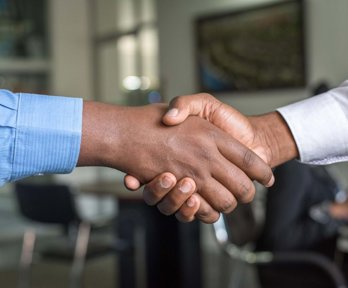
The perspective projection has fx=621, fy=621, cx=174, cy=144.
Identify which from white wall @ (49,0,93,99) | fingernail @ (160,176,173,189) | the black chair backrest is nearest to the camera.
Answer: fingernail @ (160,176,173,189)

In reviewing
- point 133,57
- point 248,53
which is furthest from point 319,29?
point 133,57

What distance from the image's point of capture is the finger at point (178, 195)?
1414 mm

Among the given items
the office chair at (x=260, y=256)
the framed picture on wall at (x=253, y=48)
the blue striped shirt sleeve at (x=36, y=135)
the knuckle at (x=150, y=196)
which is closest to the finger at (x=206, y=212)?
the knuckle at (x=150, y=196)

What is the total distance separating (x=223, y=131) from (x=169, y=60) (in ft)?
15.7

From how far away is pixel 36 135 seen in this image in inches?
47.4

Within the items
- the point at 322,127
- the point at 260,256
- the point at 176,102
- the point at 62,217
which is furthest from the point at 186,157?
the point at 62,217

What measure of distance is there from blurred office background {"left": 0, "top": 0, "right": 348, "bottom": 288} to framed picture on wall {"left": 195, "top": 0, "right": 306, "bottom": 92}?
46 millimetres

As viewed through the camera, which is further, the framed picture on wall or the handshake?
the framed picture on wall

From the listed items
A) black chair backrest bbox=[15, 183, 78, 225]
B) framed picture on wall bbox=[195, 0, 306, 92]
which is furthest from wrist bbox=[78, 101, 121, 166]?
framed picture on wall bbox=[195, 0, 306, 92]

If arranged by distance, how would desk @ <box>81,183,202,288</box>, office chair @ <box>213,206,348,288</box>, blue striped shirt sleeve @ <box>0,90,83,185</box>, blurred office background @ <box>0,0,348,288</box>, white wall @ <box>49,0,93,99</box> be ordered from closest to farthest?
blue striped shirt sleeve @ <box>0,90,83,185</box> → office chair @ <box>213,206,348,288</box> → desk @ <box>81,183,202,288</box> → blurred office background @ <box>0,0,348,288</box> → white wall @ <box>49,0,93,99</box>

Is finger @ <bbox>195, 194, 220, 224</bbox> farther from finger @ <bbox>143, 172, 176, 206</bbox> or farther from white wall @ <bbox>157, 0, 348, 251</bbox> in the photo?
white wall @ <bbox>157, 0, 348, 251</bbox>

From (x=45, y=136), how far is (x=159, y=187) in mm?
312

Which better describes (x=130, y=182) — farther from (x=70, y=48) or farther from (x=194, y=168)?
(x=70, y=48)

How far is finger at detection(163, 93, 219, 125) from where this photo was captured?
142 centimetres
